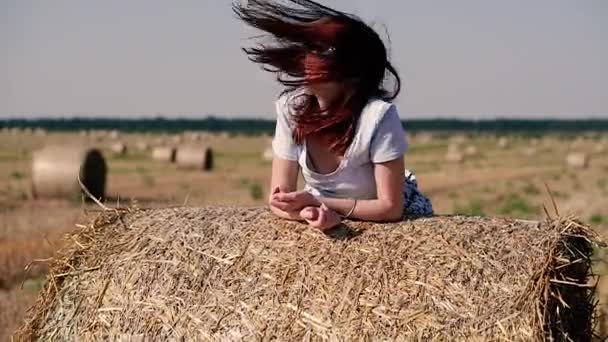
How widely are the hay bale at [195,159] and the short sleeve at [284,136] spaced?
1250 inches

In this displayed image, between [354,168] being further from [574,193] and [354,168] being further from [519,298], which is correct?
[574,193]

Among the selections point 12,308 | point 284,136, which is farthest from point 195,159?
point 284,136

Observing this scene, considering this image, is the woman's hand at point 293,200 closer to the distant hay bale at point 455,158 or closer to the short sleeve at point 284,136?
the short sleeve at point 284,136

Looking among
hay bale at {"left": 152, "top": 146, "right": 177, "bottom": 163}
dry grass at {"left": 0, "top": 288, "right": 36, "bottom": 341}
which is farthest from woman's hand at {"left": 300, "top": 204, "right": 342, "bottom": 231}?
hay bale at {"left": 152, "top": 146, "right": 177, "bottom": 163}

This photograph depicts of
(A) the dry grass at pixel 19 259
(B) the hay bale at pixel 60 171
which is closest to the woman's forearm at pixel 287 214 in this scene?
(A) the dry grass at pixel 19 259

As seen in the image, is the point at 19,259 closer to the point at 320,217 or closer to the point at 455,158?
the point at 320,217

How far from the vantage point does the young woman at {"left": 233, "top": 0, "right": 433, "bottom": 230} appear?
5117mm

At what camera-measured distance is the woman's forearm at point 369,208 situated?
526 centimetres

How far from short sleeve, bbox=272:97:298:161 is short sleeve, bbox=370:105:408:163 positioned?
400 mm

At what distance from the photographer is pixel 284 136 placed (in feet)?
17.5

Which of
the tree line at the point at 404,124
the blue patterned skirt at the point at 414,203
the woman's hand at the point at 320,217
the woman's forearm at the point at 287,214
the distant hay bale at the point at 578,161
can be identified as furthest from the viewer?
the tree line at the point at 404,124

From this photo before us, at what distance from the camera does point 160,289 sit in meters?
5.16

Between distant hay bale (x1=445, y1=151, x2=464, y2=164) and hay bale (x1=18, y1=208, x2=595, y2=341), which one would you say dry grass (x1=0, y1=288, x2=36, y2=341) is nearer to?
hay bale (x1=18, y1=208, x2=595, y2=341)

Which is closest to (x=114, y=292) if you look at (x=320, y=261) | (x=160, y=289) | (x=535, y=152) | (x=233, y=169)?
(x=160, y=289)
